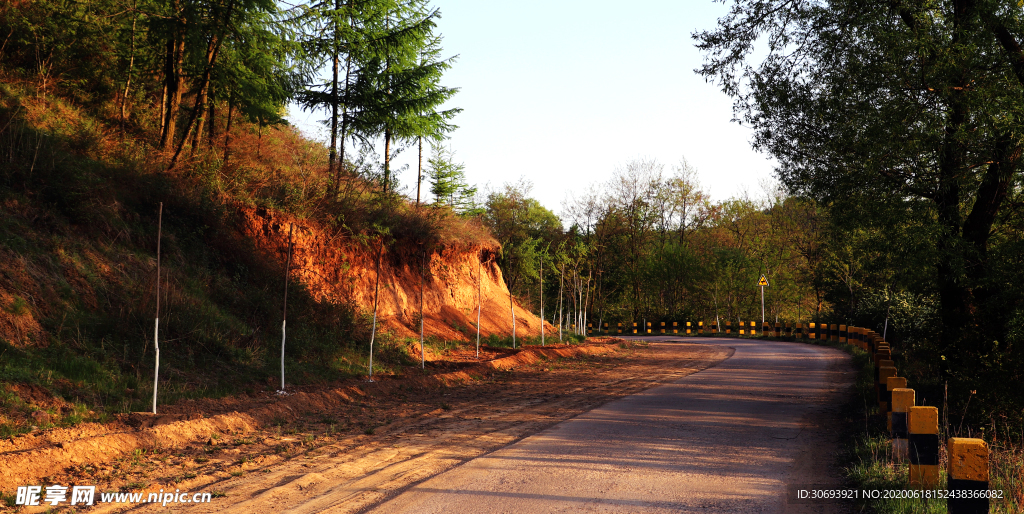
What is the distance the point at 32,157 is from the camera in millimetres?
14461

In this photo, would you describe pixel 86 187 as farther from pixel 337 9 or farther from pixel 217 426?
pixel 337 9

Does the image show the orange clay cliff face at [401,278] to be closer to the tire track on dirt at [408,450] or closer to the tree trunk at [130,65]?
the tree trunk at [130,65]

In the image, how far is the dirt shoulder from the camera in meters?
6.60

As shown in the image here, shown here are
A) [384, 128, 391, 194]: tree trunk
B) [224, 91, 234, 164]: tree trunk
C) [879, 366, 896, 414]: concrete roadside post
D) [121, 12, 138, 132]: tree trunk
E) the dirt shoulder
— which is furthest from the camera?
[384, 128, 391, 194]: tree trunk

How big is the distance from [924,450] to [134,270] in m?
14.9

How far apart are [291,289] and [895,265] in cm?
1481

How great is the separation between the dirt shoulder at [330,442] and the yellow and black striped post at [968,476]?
4879 mm

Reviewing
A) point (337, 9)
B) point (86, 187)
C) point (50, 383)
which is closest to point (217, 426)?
point (50, 383)

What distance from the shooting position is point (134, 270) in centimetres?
1432

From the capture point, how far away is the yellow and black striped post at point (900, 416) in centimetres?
760

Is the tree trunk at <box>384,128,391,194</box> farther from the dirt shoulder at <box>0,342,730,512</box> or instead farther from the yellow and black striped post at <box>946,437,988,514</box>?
the yellow and black striped post at <box>946,437,988,514</box>

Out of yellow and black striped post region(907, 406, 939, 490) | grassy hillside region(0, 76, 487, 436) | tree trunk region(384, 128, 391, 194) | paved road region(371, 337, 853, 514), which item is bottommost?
paved road region(371, 337, 853, 514)

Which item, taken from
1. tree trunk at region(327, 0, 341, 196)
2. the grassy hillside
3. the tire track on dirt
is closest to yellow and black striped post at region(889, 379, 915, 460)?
the tire track on dirt

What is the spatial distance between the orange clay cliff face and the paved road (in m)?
11.2
